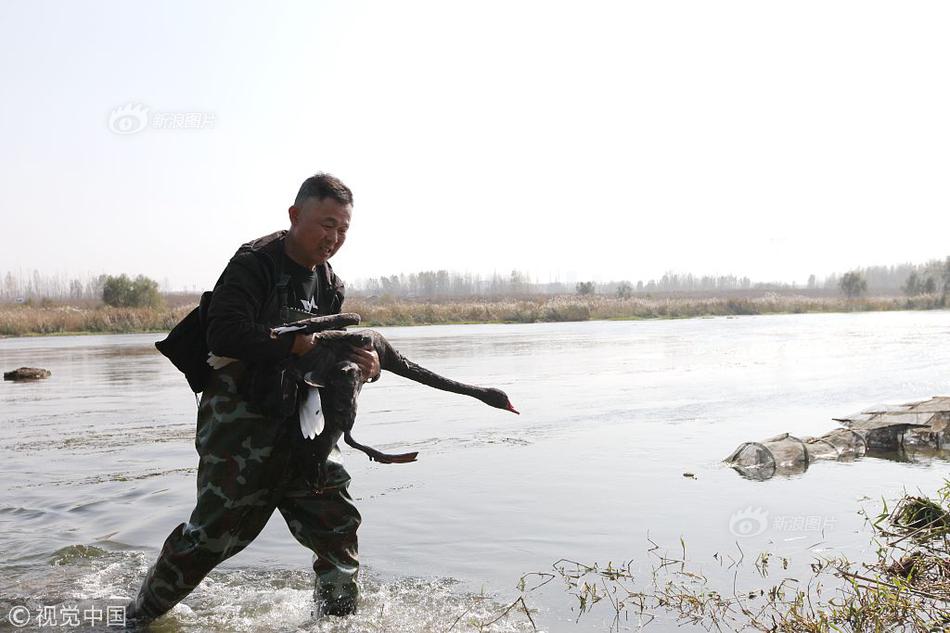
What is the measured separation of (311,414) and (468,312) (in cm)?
4909

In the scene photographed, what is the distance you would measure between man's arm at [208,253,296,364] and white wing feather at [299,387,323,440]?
0.83ft

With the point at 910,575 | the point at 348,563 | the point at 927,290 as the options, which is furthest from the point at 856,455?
the point at 927,290

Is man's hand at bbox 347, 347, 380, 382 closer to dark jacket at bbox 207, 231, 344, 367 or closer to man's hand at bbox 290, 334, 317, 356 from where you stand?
man's hand at bbox 290, 334, 317, 356

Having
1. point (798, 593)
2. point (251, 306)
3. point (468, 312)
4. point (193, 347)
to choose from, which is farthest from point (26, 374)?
point (468, 312)

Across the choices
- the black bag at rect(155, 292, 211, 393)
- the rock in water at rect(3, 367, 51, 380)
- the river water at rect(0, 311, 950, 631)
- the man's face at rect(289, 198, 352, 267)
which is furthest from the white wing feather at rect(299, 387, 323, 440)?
the rock in water at rect(3, 367, 51, 380)

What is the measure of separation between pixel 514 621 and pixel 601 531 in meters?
1.77

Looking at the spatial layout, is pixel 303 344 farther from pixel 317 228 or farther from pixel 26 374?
pixel 26 374

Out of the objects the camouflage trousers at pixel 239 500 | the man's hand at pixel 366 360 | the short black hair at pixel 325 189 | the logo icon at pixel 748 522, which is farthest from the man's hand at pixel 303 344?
the logo icon at pixel 748 522

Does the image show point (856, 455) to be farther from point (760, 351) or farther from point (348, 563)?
point (760, 351)

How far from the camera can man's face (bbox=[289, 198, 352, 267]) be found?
421cm

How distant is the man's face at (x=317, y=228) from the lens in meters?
4.21

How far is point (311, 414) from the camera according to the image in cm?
420

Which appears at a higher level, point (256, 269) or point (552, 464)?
point (256, 269)

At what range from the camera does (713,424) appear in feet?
37.9
